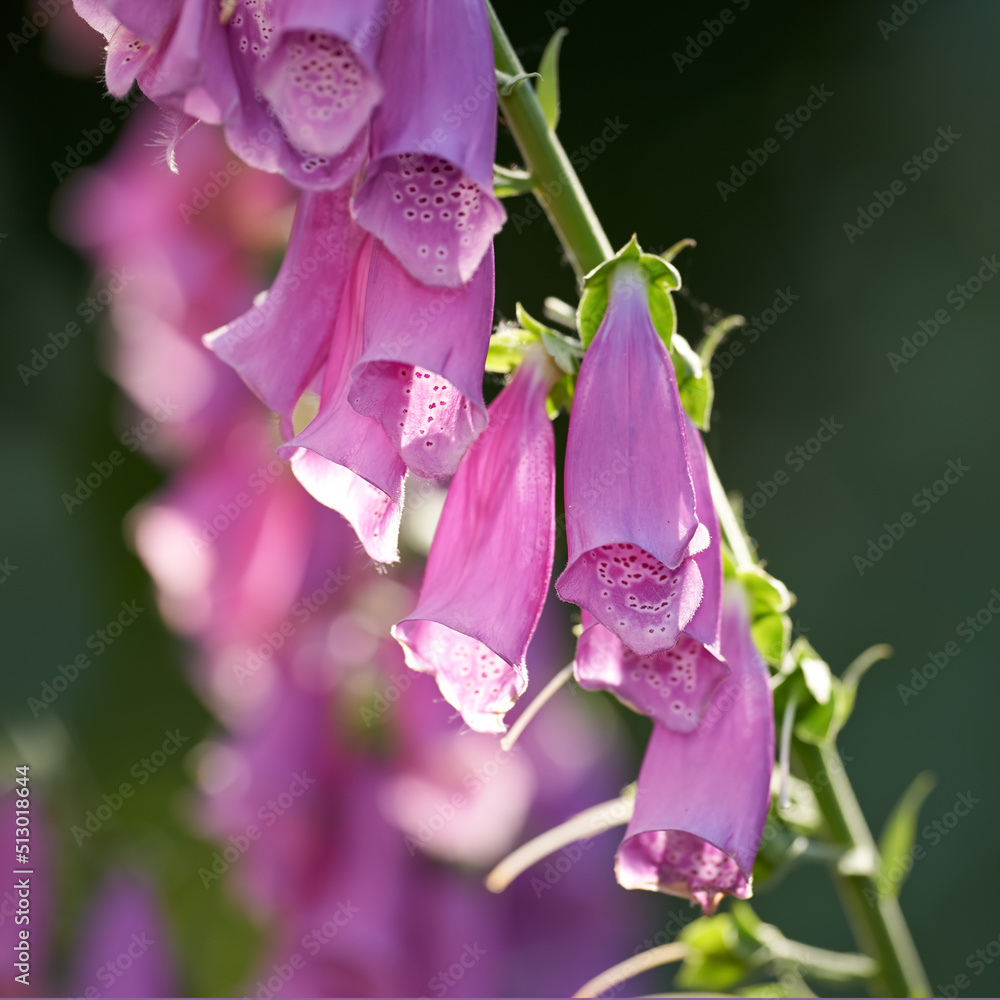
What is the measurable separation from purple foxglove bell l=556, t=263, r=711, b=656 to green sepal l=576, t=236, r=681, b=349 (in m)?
0.01

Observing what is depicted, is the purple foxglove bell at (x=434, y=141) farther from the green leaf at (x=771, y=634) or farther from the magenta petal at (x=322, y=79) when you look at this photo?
the green leaf at (x=771, y=634)

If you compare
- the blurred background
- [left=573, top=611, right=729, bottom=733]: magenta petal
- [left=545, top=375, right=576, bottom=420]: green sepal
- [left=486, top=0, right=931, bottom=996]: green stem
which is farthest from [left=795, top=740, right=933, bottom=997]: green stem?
the blurred background

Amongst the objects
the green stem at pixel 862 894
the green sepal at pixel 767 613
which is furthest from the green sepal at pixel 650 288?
the green stem at pixel 862 894

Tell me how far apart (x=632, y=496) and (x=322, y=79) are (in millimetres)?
187

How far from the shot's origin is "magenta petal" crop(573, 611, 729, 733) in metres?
0.45

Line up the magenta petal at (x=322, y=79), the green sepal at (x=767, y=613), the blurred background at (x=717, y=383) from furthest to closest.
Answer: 1. the blurred background at (x=717, y=383)
2. the green sepal at (x=767, y=613)
3. the magenta petal at (x=322, y=79)

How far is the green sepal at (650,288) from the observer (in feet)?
1.45

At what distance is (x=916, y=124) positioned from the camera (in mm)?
1949

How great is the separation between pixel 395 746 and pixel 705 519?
1.80ft

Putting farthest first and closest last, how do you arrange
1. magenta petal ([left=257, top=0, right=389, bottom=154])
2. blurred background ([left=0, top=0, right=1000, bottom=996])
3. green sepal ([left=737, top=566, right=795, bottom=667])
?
blurred background ([left=0, top=0, right=1000, bottom=996]), green sepal ([left=737, top=566, right=795, bottom=667]), magenta petal ([left=257, top=0, right=389, bottom=154])

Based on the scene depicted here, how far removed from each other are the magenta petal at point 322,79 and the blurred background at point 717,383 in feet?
2.22

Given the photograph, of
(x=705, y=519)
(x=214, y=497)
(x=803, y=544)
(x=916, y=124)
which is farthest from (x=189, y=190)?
(x=916, y=124)

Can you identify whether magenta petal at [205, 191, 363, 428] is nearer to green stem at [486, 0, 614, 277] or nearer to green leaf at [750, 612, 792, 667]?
green stem at [486, 0, 614, 277]

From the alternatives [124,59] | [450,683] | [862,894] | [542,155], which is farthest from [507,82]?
[862,894]
